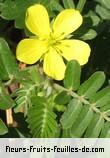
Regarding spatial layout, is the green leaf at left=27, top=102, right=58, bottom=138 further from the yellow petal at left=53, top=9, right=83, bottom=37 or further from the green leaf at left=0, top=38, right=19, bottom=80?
the yellow petal at left=53, top=9, right=83, bottom=37

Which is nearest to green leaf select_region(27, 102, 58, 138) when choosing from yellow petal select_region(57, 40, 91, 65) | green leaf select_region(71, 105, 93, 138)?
green leaf select_region(71, 105, 93, 138)

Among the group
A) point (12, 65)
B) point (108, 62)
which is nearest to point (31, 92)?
point (12, 65)

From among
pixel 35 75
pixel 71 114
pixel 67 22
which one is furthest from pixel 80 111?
pixel 67 22

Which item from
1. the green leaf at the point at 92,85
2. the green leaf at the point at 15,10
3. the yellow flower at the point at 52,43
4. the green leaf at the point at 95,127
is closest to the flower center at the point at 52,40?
the yellow flower at the point at 52,43

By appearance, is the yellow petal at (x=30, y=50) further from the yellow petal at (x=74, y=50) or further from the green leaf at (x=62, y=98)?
the green leaf at (x=62, y=98)

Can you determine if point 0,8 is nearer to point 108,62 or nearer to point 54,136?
point 54,136

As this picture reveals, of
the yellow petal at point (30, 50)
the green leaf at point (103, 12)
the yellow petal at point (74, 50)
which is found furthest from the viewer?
the green leaf at point (103, 12)

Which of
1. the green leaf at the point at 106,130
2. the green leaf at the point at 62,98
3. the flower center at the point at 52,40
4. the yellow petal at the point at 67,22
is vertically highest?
the yellow petal at the point at 67,22

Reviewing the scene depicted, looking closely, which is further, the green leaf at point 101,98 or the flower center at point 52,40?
the flower center at point 52,40
